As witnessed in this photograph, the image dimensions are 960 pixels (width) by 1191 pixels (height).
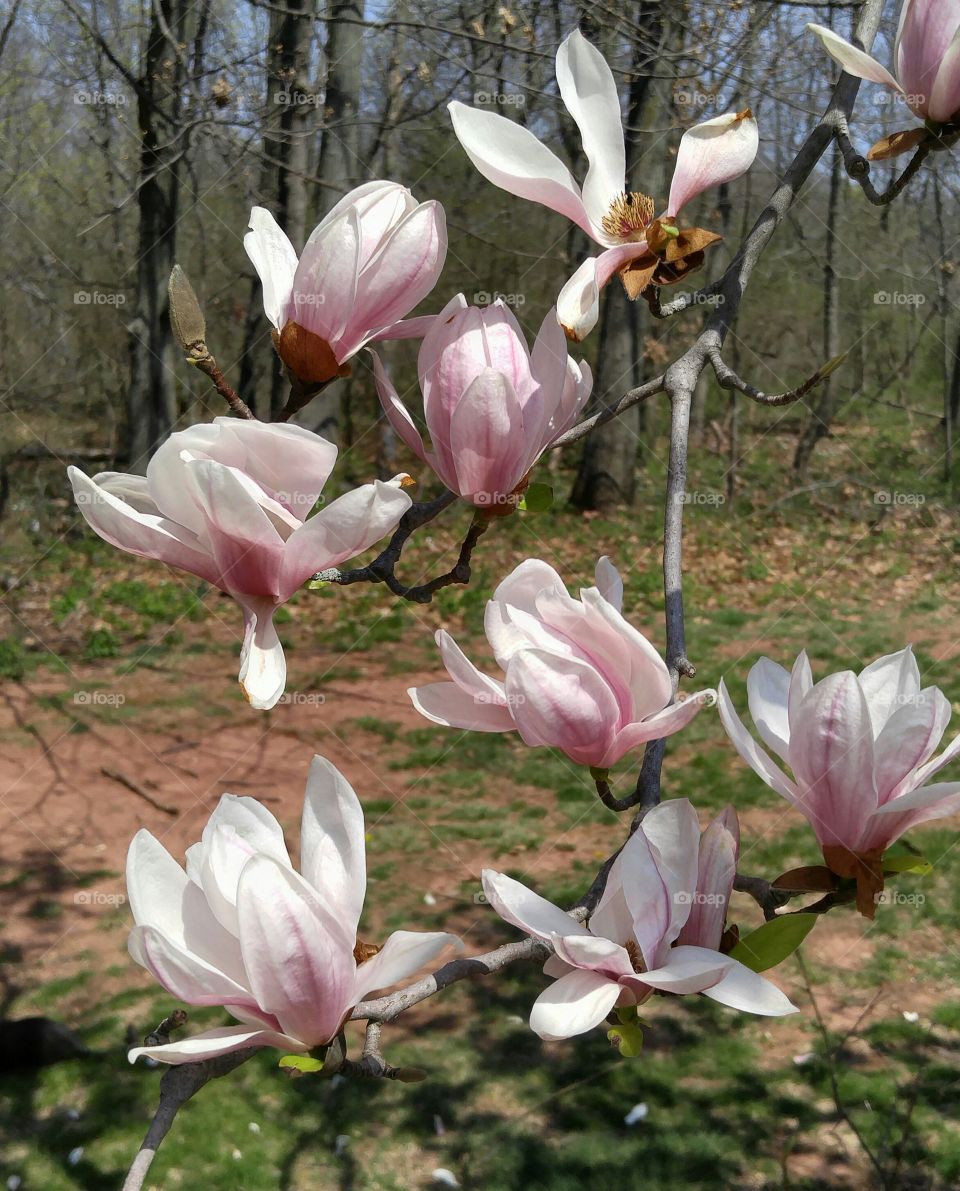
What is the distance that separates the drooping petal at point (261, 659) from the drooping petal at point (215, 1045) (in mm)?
190

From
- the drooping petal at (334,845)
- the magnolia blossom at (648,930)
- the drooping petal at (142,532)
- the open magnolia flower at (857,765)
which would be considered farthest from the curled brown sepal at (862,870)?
the drooping petal at (142,532)

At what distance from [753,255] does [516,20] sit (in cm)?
408

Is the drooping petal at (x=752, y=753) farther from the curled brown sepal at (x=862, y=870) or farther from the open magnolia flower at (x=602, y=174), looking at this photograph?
the open magnolia flower at (x=602, y=174)

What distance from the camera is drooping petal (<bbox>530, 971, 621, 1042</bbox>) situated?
0.65m

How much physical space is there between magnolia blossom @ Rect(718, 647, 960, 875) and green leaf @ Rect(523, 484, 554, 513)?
0.29 m

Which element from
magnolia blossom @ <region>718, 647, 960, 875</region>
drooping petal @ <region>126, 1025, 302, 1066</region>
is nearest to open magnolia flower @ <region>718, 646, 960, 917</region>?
magnolia blossom @ <region>718, 647, 960, 875</region>

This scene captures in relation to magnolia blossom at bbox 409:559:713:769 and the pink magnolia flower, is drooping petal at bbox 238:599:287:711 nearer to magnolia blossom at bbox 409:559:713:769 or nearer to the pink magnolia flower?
magnolia blossom at bbox 409:559:713:769

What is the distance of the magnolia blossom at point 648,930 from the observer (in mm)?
667

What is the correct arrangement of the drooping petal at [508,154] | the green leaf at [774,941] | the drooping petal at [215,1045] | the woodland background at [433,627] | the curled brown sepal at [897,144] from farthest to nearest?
the woodland background at [433,627]
the curled brown sepal at [897,144]
the drooping petal at [508,154]
the green leaf at [774,941]
the drooping petal at [215,1045]

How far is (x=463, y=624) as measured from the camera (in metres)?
6.80

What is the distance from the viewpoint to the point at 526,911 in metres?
0.70

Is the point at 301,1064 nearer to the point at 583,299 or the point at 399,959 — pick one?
the point at 399,959

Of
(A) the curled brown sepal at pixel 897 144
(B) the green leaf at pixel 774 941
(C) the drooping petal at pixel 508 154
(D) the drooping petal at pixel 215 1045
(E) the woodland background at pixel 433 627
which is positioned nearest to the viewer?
(D) the drooping petal at pixel 215 1045

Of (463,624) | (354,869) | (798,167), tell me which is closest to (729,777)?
(463,624)
